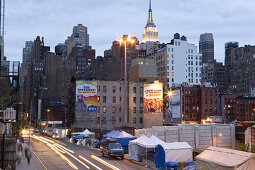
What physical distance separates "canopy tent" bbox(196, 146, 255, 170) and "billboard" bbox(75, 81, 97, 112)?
64.7m

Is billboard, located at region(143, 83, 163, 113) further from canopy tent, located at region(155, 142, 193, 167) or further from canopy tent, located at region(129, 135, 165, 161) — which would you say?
canopy tent, located at region(155, 142, 193, 167)

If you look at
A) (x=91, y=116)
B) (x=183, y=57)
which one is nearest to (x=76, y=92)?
(x=91, y=116)

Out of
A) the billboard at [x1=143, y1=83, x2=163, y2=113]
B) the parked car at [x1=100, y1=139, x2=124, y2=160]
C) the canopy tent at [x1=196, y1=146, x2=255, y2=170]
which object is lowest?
the parked car at [x1=100, y1=139, x2=124, y2=160]

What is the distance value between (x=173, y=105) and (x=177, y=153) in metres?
96.9

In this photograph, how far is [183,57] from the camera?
173 meters

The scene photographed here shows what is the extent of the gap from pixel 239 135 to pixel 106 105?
1646 inches

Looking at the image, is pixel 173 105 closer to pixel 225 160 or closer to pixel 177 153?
pixel 177 153

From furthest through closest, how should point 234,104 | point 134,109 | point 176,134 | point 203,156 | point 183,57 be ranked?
point 183,57
point 234,104
point 134,109
point 176,134
point 203,156

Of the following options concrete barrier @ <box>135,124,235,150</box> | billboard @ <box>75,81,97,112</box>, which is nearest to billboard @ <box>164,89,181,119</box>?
billboard @ <box>75,81,97,112</box>

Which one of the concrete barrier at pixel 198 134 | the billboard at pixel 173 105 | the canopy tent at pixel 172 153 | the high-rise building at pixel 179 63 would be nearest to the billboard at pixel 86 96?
the concrete barrier at pixel 198 134

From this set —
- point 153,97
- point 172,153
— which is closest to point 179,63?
point 153,97

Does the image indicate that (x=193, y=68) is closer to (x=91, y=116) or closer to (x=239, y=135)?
(x=91, y=116)

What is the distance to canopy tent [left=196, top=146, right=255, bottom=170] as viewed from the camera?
20391 millimetres

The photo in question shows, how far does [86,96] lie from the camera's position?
87750 millimetres
